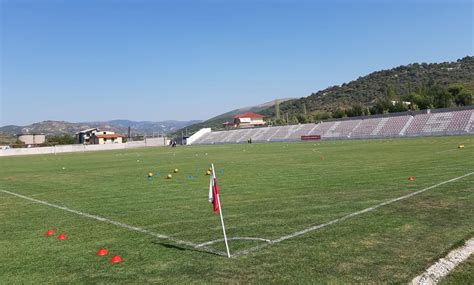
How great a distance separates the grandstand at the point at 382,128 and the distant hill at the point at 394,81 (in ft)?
227

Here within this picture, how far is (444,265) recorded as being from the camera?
549 cm

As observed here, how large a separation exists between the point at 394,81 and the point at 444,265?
184886 mm

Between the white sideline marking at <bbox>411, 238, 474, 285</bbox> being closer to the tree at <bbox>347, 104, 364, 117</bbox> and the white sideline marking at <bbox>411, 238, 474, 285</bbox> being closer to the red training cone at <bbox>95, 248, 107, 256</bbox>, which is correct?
the red training cone at <bbox>95, 248, 107, 256</bbox>

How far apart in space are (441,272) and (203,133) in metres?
110

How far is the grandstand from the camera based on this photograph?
58.1 m

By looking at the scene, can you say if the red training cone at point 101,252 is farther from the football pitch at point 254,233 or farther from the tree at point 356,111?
the tree at point 356,111

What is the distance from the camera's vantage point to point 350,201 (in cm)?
1023

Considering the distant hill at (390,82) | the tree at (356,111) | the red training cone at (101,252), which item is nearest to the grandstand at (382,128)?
the tree at (356,111)

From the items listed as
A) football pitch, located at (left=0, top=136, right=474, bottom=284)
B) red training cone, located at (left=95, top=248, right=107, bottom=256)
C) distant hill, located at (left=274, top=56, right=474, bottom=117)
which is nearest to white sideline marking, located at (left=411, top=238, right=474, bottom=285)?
football pitch, located at (left=0, top=136, right=474, bottom=284)

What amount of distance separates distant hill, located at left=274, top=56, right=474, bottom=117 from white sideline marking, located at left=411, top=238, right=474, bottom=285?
14853cm

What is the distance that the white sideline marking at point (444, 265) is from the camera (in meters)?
5.02

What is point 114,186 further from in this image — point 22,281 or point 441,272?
point 441,272

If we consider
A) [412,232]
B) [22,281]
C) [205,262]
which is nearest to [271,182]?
[412,232]

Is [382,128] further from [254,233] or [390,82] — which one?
[390,82]
